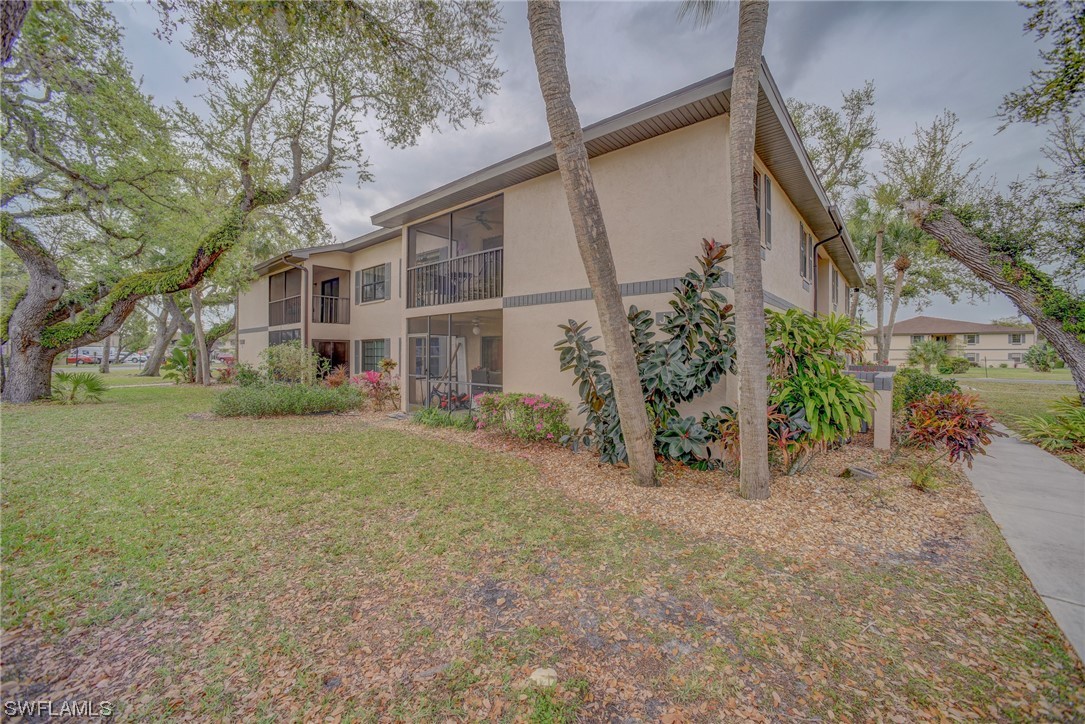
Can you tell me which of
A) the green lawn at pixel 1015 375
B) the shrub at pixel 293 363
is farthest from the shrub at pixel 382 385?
the green lawn at pixel 1015 375

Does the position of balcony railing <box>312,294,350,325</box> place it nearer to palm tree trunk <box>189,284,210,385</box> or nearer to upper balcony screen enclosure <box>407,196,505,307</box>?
upper balcony screen enclosure <box>407,196,505,307</box>

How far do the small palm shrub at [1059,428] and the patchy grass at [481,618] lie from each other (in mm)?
5195

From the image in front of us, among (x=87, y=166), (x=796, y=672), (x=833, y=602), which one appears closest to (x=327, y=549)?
(x=796, y=672)

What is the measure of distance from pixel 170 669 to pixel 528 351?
683 cm

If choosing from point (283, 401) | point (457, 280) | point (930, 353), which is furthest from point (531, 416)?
point (930, 353)

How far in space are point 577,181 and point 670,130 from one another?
307 centimetres

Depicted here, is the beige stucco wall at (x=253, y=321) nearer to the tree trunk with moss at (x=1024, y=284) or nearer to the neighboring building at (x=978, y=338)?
the tree trunk with moss at (x=1024, y=284)

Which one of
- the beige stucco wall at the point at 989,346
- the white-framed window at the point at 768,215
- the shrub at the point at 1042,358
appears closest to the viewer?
the white-framed window at the point at 768,215

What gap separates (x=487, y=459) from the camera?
6898mm

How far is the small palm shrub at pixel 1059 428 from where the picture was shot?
23.3 feet

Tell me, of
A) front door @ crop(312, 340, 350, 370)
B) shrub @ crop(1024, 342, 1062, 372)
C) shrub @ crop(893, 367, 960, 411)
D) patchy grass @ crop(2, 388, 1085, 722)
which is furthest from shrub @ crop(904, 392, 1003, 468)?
shrub @ crop(1024, 342, 1062, 372)

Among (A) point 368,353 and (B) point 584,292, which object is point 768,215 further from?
(A) point 368,353

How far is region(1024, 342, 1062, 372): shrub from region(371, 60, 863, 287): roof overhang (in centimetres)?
2996

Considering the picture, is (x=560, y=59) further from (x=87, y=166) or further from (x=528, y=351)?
(x=87, y=166)
